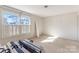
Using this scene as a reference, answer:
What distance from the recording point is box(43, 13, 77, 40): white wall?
3.22 ft

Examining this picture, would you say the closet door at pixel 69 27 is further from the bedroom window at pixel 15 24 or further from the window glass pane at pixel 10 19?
the window glass pane at pixel 10 19

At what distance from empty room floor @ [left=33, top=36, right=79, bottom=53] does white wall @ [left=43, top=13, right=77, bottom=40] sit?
0.07m

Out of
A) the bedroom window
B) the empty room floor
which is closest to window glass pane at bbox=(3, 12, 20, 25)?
the bedroom window

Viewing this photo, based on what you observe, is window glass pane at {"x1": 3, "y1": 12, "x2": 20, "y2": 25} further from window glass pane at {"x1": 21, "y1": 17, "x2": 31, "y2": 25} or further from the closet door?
the closet door

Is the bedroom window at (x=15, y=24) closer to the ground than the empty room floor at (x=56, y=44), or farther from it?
farther from it

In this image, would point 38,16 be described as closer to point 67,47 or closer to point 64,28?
point 64,28

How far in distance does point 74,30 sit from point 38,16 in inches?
18.6

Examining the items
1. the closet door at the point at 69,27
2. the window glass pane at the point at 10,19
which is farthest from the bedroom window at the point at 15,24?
the closet door at the point at 69,27

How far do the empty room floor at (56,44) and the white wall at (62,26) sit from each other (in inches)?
2.6

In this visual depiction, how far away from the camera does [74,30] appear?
97 cm

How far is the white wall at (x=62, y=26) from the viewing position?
38.7 inches
